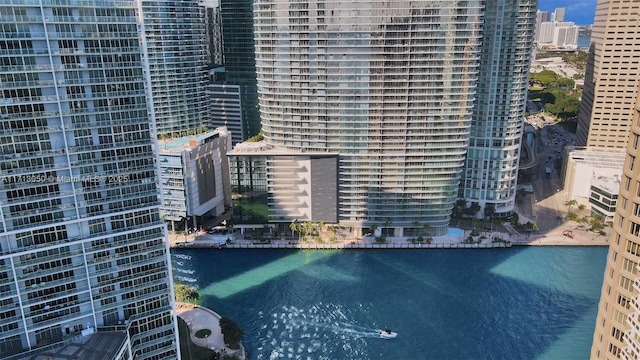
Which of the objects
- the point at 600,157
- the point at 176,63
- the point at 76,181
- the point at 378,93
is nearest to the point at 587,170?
the point at 600,157

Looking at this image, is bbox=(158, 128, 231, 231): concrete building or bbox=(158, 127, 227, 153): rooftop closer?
bbox=(158, 128, 231, 231): concrete building

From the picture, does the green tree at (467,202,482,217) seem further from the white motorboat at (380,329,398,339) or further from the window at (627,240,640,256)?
the window at (627,240,640,256)

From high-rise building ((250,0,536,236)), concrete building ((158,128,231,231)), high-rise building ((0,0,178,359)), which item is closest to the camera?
high-rise building ((0,0,178,359))

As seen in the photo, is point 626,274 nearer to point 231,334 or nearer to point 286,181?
point 231,334

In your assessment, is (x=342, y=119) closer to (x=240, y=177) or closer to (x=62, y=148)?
(x=240, y=177)

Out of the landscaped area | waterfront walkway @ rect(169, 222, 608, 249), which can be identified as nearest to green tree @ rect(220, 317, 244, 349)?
the landscaped area

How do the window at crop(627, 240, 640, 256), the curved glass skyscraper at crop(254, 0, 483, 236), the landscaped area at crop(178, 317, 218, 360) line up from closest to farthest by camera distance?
the window at crop(627, 240, 640, 256) → the landscaped area at crop(178, 317, 218, 360) → the curved glass skyscraper at crop(254, 0, 483, 236)

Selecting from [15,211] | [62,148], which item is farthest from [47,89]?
[15,211]
